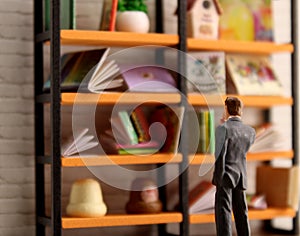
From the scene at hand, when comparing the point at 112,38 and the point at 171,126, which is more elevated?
the point at 112,38

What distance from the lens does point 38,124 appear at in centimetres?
294

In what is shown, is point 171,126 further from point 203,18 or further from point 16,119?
point 16,119

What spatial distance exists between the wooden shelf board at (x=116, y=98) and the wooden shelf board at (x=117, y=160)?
221 mm

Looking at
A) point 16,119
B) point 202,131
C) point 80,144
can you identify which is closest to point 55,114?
point 80,144

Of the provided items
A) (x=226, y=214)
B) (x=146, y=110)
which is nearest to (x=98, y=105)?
(x=146, y=110)

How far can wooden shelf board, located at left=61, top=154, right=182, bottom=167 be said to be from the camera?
2682 mm

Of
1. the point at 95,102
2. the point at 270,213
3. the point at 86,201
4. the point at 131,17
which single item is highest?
the point at 131,17

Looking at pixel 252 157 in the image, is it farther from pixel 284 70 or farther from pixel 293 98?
pixel 284 70

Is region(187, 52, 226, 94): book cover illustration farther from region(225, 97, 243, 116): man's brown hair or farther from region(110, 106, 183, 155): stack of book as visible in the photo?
region(225, 97, 243, 116): man's brown hair

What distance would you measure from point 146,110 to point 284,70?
833 mm

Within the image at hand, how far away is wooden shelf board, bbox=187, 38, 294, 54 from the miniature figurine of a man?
5.44ft

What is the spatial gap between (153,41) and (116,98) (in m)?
0.30

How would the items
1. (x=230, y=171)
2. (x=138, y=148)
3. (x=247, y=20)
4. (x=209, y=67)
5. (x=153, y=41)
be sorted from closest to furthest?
1. (x=230, y=171)
2. (x=138, y=148)
3. (x=153, y=41)
4. (x=209, y=67)
5. (x=247, y=20)

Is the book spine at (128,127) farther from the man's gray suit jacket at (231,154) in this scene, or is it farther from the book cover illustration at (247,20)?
the man's gray suit jacket at (231,154)
